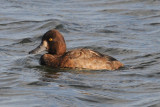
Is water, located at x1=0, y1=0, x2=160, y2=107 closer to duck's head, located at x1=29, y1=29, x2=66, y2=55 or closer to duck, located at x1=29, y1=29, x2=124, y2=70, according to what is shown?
duck, located at x1=29, y1=29, x2=124, y2=70

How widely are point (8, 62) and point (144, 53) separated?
12.0 feet

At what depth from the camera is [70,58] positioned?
1126 cm

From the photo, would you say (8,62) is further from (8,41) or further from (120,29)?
(120,29)

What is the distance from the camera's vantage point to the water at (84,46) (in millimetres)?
9031

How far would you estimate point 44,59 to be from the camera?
11617 millimetres

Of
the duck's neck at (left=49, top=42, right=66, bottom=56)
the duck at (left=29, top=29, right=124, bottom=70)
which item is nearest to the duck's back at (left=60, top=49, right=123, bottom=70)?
the duck at (left=29, top=29, right=124, bottom=70)

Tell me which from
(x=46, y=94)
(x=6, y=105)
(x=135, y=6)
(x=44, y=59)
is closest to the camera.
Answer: (x=6, y=105)

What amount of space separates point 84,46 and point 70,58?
10.2 feet

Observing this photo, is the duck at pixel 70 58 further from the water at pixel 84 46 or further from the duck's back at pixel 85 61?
the water at pixel 84 46

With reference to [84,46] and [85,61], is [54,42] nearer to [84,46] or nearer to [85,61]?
[85,61]

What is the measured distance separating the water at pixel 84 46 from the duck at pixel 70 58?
0.18 m

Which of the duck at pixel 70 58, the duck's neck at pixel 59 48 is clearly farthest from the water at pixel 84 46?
the duck's neck at pixel 59 48

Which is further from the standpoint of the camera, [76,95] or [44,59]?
[44,59]

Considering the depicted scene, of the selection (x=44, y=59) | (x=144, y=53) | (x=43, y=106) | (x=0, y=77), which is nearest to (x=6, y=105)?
(x=43, y=106)
